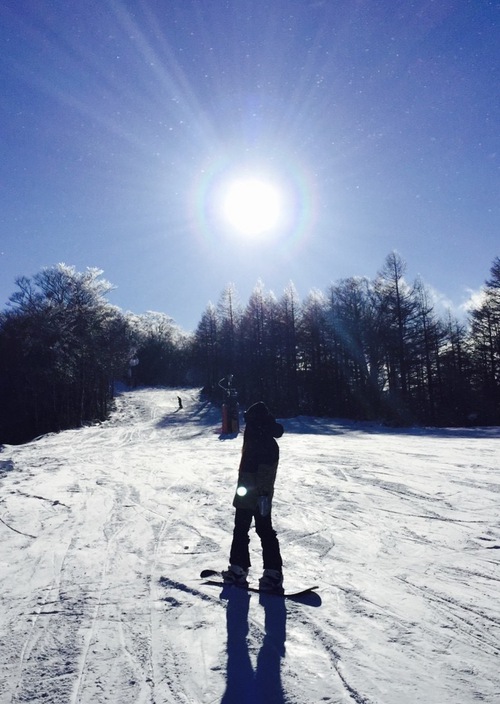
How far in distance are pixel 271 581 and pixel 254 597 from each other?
0.23 m

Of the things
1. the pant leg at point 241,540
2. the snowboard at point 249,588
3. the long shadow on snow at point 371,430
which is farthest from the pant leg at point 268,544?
the long shadow on snow at point 371,430

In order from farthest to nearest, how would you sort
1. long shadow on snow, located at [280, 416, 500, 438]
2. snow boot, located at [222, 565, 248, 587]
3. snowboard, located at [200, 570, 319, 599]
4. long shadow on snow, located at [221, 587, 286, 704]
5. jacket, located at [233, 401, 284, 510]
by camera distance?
long shadow on snow, located at [280, 416, 500, 438] < jacket, located at [233, 401, 284, 510] < snow boot, located at [222, 565, 248, 587] < snowboard, located at [200, 570, 319, 599] < long shadow on snow, located at [221, 587, 286, 704]

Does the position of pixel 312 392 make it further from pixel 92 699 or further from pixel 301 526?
pixel 92 699

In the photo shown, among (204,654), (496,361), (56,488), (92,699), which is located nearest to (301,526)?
(204,654)

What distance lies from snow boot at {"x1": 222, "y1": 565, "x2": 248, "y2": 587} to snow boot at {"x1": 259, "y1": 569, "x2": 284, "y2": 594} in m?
0.19

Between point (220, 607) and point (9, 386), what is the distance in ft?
100

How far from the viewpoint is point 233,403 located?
854 inches

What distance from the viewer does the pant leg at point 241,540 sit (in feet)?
14.0

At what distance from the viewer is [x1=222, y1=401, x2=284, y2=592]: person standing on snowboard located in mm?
4148

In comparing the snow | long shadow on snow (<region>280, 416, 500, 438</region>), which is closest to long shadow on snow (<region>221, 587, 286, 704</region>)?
the snow

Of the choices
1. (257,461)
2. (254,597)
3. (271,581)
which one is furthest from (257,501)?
(254,597)

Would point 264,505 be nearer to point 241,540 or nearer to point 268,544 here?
point 268,544

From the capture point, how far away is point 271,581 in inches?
158

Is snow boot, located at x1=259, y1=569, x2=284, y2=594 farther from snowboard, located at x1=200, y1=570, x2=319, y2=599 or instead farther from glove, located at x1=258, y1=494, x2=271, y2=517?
glove, located at x1=258, y1=494, x2=271, y2=517
